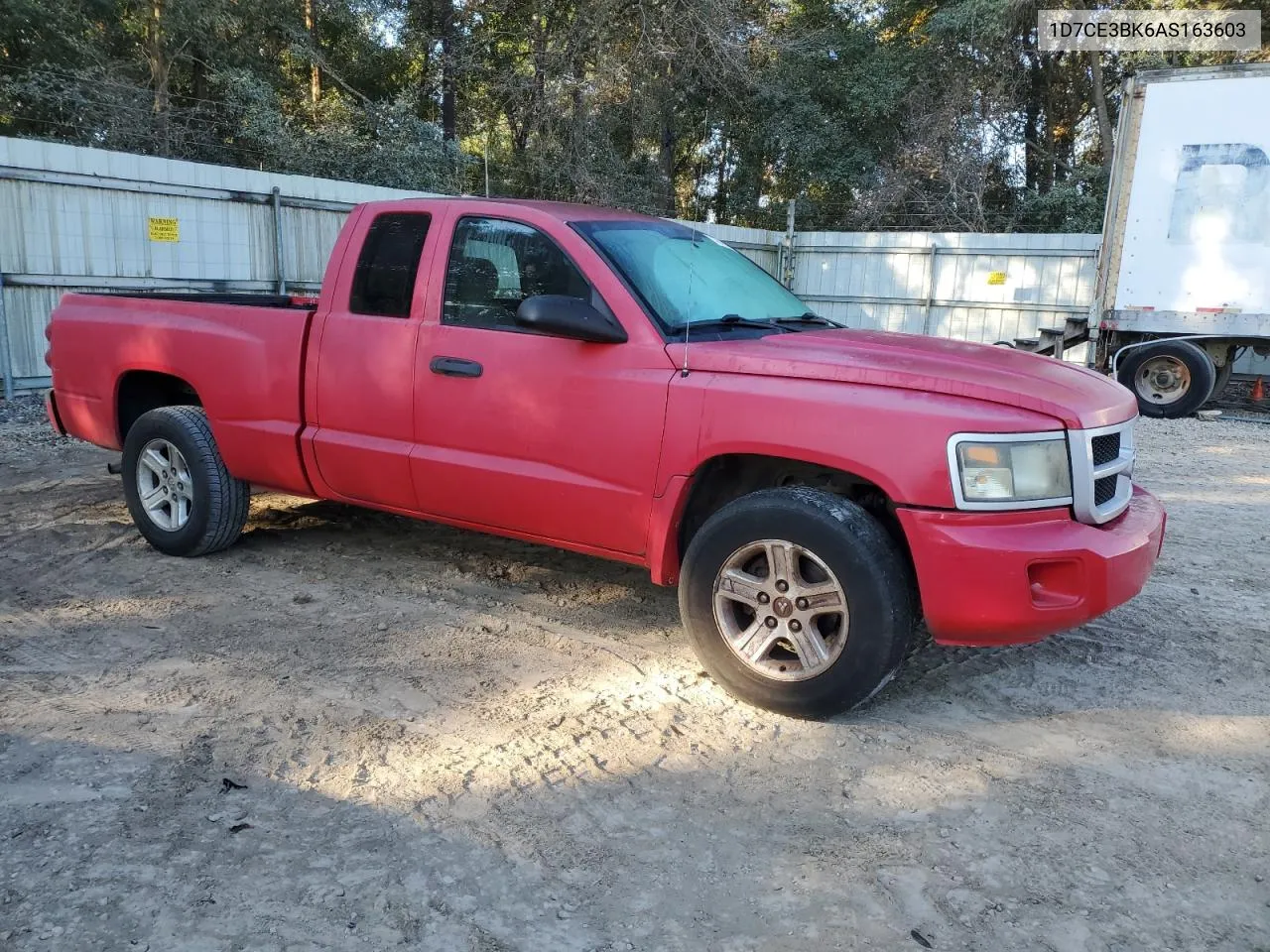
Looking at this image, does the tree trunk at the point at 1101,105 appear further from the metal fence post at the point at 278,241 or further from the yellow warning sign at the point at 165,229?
the yellow warning sign at the point at 165,229

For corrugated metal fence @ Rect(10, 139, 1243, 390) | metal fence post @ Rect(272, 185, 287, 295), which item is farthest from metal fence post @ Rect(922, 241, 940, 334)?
metal fence post @ Rect(272, 185, 287, 295)

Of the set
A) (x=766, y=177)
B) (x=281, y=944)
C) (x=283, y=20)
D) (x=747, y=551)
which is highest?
(x=283, y=20)

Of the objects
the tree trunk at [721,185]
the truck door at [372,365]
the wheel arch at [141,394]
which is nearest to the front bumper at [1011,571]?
the truck door at [372,365]

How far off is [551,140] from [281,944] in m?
21.3

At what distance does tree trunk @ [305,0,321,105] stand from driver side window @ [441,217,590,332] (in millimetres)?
19259

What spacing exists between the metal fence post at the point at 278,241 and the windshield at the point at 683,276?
8.21 meters

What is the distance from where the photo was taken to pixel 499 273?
432cm

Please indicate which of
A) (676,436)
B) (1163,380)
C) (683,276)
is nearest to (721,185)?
(1163,380)

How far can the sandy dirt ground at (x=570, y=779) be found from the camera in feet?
8.22

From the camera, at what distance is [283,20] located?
21.0m

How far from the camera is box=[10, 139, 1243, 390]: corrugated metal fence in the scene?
9.62m

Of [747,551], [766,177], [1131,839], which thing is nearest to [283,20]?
[766,177]

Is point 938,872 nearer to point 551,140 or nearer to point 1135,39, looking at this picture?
point 551,140

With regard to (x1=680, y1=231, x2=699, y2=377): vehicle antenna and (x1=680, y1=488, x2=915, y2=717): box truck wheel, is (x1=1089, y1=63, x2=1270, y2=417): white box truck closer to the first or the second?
(x1=680, y1=231, x2=699, y2=377): vehicle antenna
